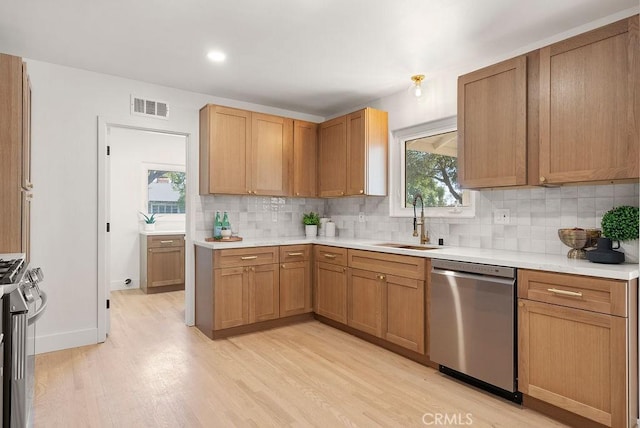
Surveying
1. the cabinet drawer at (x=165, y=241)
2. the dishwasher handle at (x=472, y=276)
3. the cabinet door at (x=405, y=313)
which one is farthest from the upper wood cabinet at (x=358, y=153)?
the cabinet drawer at (x=165, y=241)

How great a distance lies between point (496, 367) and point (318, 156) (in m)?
2.95

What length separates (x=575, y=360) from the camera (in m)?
2.07

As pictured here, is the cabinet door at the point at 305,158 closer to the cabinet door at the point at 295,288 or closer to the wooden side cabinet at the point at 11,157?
the cabinet door at the point at 295,288

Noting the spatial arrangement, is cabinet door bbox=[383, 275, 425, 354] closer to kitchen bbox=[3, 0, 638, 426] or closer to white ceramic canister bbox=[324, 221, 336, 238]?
kitchen bbox=[3, 0, 638, 426]

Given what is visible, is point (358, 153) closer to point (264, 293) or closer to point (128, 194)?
point (264, 293)

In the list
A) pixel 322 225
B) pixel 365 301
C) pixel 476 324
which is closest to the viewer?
pixel 476 324

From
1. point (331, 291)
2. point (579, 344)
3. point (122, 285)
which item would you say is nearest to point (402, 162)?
point (331, 291)

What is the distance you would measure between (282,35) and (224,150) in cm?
148

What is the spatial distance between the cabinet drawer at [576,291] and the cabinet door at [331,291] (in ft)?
5.70

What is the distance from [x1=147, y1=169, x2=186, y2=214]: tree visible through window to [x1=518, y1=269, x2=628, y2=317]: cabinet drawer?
209 inches

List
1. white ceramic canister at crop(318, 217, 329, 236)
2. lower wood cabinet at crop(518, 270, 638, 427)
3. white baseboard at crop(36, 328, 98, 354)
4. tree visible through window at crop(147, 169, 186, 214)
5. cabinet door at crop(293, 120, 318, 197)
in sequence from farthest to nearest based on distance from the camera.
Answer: tree visible through window at crop(147, 169, 186, 214) < white ceramic canister at crop(318, 217, 329, 236) < cabinet door at crop(293, 120, 318, 197) < white baseboard at crop(36, 328, 98, 354) < lower wood cabinet at crop(518, 270, 638, 427)

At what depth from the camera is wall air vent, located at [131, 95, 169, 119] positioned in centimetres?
361

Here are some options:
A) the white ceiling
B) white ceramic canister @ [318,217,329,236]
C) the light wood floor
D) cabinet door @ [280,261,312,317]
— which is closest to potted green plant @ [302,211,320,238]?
white ceramic canister @ [318,217,329,236]

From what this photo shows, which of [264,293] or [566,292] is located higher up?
[566,292]
